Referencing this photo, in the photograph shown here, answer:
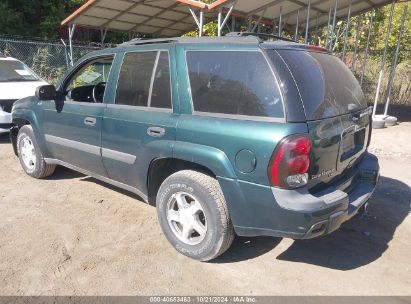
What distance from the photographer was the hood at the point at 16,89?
24.1 feet

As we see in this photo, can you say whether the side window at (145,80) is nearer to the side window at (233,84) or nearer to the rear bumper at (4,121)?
the side window at (233,84)

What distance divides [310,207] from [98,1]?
9.51 m

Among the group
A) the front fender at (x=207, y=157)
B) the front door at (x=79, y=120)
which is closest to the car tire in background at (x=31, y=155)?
the front door at (x=79, y=120)

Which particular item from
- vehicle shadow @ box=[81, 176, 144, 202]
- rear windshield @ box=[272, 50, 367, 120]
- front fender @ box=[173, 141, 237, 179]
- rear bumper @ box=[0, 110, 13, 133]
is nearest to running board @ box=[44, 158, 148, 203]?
vehicle shadow @ box=[81, 176, 144, 202]

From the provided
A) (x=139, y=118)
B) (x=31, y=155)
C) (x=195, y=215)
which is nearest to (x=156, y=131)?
(x=139, y=118)

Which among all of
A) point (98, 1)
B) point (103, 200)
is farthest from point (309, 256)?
point (98, 1)

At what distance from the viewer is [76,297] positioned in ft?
9.39

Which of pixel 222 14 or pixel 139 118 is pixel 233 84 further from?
pixel 222 14

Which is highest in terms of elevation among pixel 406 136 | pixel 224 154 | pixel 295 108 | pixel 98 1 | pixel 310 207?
pixel 98 1

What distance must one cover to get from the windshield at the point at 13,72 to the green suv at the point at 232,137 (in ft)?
16.6

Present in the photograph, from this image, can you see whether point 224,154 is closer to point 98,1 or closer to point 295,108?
point 295,108

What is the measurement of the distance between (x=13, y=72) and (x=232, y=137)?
24.3 ft

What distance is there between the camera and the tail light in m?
2.67

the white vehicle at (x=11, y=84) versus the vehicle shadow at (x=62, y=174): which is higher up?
the white vehicle at (x=11, y=84)
